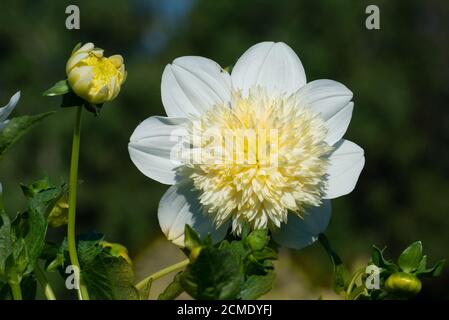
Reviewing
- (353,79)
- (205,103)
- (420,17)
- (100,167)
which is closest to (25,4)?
(100,167)

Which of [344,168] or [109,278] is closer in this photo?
[109,278]

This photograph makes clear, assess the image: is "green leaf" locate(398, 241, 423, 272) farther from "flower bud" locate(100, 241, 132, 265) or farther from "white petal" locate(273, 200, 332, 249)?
"flower bud" locate(100, 241, 132, 265)

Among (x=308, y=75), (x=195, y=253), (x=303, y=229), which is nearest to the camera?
(x=195, y=253)

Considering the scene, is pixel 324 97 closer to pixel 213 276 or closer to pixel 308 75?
pixel 213 276

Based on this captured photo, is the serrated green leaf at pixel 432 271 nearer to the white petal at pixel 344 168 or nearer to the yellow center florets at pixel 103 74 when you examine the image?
the white petal at pixel 344 168

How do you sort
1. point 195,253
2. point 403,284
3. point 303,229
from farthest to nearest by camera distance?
point 303,229
point 403,284
point 195,253

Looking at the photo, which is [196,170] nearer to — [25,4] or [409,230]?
[409,230]

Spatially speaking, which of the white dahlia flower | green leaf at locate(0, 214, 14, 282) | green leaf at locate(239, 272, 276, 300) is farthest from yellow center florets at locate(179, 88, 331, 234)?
green leaf at locate(0, 214, 14, 282)

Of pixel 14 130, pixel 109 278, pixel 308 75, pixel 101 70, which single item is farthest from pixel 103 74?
pixel 308 75
